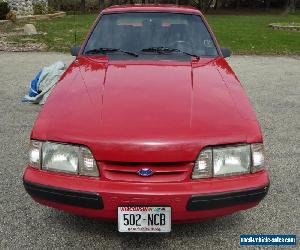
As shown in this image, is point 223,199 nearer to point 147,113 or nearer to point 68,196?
point 147,113

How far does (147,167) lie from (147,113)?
0.39m

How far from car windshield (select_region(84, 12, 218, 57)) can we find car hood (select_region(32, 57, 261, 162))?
0.53 m

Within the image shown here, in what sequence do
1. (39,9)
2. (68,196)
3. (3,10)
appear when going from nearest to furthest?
A: (68,196)
(3,10)
(39,9)

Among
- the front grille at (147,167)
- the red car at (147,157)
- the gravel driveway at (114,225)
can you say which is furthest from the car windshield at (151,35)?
the front grille at (147,167)

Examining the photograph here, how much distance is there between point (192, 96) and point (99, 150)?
85cm

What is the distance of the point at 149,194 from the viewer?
2.36 meters

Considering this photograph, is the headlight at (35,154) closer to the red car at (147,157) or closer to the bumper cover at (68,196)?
the red car at (147,157)

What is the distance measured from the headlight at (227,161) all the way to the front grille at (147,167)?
0.26 feet

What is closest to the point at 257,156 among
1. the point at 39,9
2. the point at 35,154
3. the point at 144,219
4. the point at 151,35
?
the point at 144,219

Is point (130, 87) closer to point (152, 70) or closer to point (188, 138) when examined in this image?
point (152, 70)

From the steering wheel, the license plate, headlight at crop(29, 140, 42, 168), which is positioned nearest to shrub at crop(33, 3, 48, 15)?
the steering wheel

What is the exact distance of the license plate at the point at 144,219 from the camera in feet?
7.94

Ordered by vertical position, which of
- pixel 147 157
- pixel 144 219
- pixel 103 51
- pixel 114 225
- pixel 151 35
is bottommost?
pixel 114 225

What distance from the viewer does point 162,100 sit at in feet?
9.18
